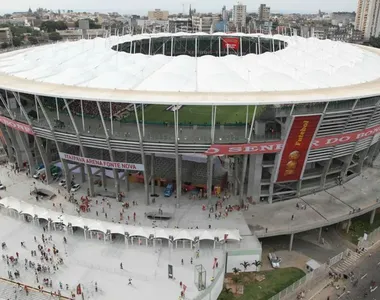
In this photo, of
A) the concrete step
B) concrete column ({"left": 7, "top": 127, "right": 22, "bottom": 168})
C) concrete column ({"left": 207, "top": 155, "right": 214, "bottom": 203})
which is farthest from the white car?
the concrete step

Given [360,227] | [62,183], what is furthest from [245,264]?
[62,183]

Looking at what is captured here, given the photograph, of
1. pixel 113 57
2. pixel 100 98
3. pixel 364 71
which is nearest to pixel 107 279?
pixel 100 98

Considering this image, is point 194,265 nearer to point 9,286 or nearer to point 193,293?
point 193,293

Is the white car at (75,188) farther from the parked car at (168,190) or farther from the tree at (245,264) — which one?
the tree at (245,264)

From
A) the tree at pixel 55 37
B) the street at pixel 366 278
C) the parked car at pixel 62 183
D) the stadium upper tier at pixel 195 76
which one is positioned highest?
the stadium upper tier at pixel 195 76

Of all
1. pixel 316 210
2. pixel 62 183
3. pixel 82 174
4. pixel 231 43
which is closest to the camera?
pixel 316 210

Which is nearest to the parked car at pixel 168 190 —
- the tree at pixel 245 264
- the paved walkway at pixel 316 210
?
the paved walkway at pixel 316 210

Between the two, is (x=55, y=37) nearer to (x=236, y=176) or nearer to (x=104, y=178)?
(x=104, y=178)
